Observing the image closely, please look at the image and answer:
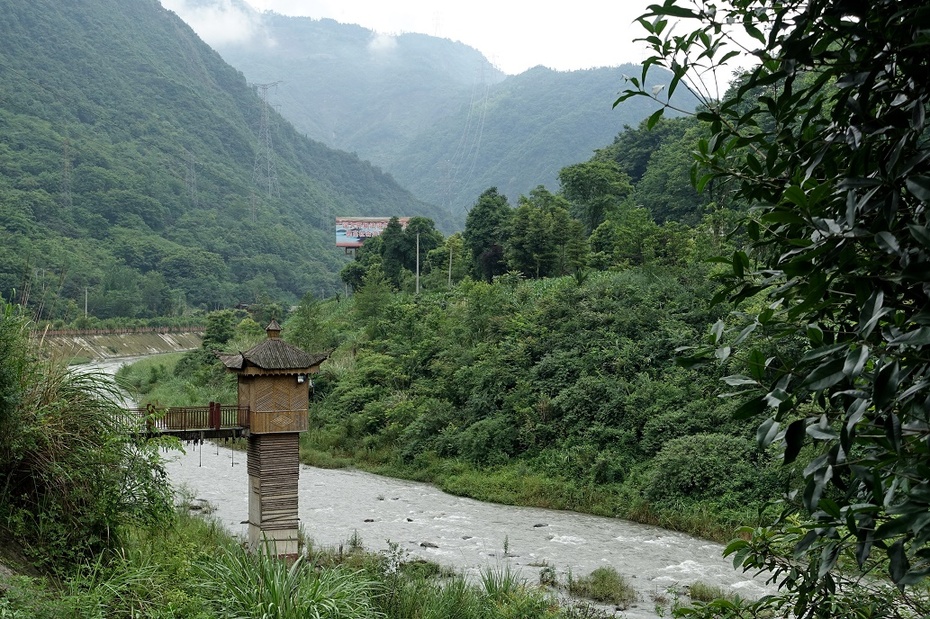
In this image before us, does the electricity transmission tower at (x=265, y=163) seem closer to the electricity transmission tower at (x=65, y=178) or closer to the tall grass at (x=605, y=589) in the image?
the electricity transmission tower at (x=65, y=178)

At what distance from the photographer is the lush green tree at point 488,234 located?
36469 millimetres

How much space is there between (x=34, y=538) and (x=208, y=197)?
79.1 metres

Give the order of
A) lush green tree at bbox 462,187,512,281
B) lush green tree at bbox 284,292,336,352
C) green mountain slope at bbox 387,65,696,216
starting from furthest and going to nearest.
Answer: green mountain slope at bbox 387,65,696,216, lush green tree at bbox 462,187,512,281, lush green tree at bbox 284,292,336,352

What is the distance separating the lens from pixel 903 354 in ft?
4.95

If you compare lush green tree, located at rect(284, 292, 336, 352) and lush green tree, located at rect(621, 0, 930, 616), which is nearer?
lush green tree, located at rect(621, 0, 930, 616)

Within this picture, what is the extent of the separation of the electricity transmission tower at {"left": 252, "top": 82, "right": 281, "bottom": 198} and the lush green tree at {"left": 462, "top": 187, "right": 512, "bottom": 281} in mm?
56771

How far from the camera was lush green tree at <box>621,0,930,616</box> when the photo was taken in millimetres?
1460

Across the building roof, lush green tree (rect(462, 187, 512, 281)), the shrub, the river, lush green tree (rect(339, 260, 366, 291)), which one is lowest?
the river

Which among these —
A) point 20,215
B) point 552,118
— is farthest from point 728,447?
point 552,118

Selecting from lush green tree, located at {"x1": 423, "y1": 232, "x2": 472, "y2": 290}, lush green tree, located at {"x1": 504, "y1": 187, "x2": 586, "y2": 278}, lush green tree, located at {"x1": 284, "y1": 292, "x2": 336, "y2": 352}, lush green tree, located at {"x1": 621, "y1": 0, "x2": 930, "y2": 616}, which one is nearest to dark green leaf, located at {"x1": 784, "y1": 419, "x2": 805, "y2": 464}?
lush green tree, located at {"x1": 621, "y1": 0, "x2": 930, "y2": 616}

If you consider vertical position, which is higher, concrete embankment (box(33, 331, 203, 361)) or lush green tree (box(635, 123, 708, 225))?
lush green tree (box(635, 123, 708, 225))

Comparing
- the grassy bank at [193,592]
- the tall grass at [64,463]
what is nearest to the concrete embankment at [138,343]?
the grassy bank at [193,592]

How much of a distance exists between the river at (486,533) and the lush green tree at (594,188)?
61.0 ft

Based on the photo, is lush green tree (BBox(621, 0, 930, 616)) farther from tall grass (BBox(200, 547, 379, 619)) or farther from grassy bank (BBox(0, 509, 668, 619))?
tall grass (BBox(200, 547, 379, 619))
